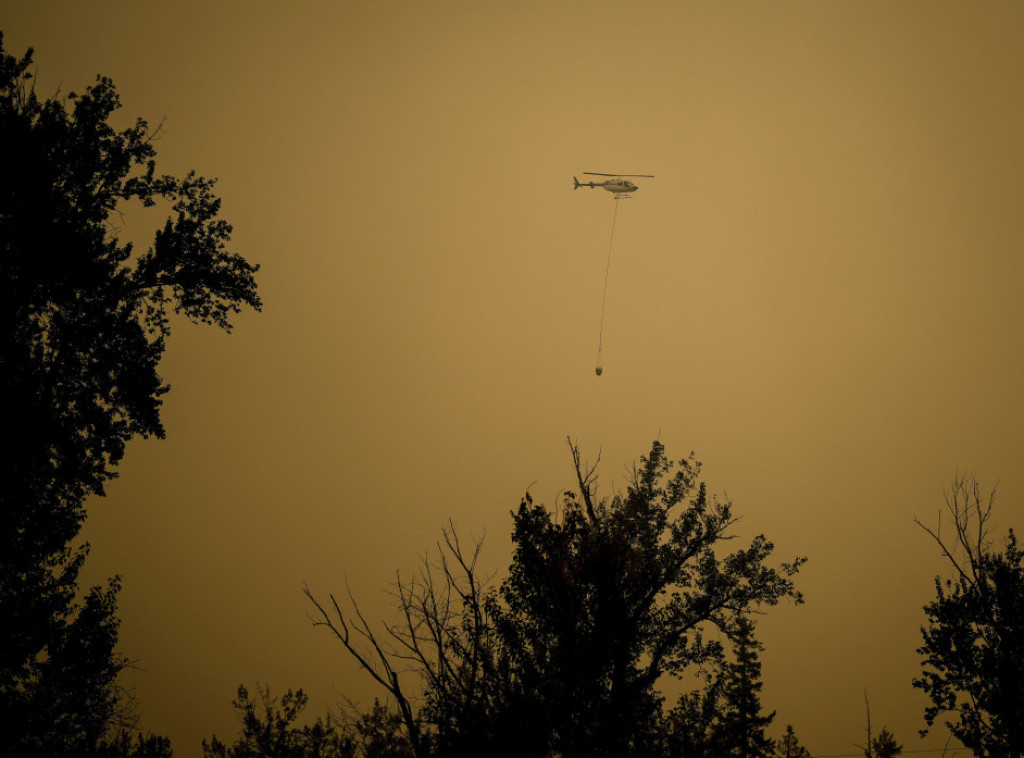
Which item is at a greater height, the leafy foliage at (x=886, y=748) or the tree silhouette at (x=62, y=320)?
the tree silhouette at (x=62, y=320)

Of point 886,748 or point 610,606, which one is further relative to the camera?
point 886,748

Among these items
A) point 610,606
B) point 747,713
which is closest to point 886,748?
point 747,713

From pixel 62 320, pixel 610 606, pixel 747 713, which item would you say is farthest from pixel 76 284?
pixel 747 713

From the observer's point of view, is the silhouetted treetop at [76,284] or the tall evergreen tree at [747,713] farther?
the tall evergreen tree at [747,713]

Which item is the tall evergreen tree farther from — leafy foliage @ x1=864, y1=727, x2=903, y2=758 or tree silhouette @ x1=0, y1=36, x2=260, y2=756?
tree silhouette @ x1=0, y1=36, x2=260, y2=756

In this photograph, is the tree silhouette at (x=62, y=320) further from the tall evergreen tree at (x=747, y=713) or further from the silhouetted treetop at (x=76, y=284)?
the tall evergreen tree at (x=747, y=713)

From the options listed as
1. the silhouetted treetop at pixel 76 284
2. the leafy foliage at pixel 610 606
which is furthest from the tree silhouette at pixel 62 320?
the leafy foliage at pixel 610 606

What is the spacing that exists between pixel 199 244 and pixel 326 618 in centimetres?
835

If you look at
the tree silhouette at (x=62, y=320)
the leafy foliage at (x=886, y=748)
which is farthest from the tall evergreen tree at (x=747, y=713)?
the tree silhouette at (x=62, y=320)

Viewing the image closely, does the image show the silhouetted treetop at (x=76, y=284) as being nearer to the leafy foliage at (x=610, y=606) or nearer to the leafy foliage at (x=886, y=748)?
the leafy foliage at (x=610, y=606)

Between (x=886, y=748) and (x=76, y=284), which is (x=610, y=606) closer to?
(x=76, y=284)

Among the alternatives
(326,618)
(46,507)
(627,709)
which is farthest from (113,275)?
(627,709)

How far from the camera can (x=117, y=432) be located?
12.0m

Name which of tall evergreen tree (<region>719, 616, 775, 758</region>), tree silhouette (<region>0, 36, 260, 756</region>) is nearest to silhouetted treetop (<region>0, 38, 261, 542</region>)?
tree silhouette (<region>0, 36, 260, 756</region>)
